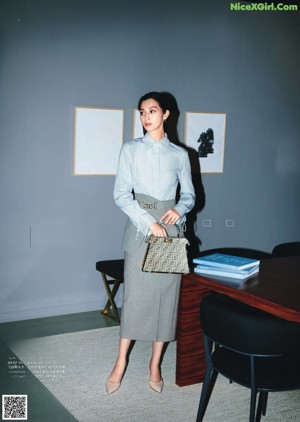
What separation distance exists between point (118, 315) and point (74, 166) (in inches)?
55.9

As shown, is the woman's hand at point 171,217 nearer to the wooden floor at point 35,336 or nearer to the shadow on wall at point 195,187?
the wooden floor at point 35,336

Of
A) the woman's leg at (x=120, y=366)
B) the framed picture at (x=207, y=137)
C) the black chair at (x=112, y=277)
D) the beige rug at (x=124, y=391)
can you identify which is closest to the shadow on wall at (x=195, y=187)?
the framed picture at (x=207, y=137)

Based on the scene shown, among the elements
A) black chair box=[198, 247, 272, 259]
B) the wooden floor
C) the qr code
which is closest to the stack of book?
the wooden floor

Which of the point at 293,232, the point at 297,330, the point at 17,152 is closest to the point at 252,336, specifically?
the point at 297,330

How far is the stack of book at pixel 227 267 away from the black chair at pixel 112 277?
1563 millimetres

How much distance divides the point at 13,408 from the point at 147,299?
102 cm

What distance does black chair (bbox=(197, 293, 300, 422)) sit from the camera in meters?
2.62

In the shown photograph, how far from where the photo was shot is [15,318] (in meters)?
4.93

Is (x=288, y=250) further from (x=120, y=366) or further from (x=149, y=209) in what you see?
(x=120, y=366)

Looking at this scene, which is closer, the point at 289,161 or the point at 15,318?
the point at 15,318

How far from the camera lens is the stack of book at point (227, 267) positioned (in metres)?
3.21

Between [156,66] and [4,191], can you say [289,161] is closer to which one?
[156,66]

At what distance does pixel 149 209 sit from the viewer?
11.3 ft

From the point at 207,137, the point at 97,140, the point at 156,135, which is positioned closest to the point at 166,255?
the point at 156,135
